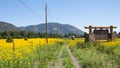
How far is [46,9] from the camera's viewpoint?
56531 mm

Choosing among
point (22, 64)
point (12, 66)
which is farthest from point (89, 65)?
point (12, 66)

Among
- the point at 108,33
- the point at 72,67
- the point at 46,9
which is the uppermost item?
the point at 46,9

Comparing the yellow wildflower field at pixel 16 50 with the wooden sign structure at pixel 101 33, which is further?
the wooden sign structure at pixel 101 33

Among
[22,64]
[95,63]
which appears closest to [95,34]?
[95,63]

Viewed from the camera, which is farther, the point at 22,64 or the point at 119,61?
the point at 119,61

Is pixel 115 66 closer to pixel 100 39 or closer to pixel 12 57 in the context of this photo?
pixel 12 57

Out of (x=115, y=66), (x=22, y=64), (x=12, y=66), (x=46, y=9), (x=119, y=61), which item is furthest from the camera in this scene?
(x=46, y=9)

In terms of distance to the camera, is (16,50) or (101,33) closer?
(16,50)

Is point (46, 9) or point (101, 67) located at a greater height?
point (46, 9)

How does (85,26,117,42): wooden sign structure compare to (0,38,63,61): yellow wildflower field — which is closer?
(0,38,63,61): yellow wildflower field

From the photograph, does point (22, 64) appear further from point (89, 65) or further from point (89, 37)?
point (89, 37)

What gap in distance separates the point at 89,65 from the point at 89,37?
2016cm

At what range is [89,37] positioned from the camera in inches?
1480

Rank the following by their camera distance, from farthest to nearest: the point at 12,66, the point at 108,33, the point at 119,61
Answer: the point at 108,33 → the point at 119,61 → the point at 12,66
